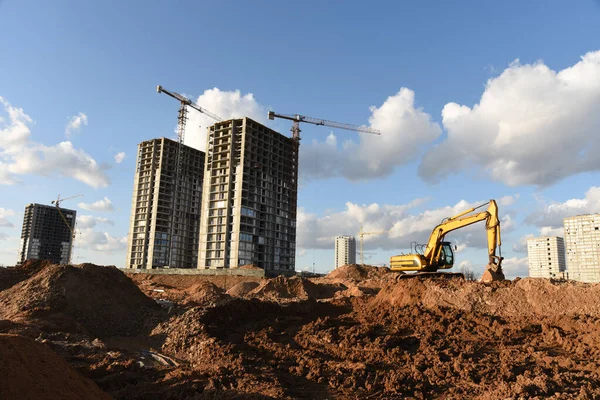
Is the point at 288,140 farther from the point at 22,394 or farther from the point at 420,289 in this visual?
the point at 22,394

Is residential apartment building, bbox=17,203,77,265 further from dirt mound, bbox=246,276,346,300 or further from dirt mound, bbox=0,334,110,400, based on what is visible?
dirt mound, bbox=0,334,110,400

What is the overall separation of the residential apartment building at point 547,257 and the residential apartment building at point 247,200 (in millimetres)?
85814

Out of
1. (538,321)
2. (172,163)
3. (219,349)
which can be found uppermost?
(172,163)

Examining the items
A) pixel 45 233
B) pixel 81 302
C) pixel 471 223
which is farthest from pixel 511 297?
pixel 45 233

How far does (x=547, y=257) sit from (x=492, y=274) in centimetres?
12006

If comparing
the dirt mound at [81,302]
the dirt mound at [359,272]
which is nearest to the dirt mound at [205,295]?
the dirt mound at [81,302]

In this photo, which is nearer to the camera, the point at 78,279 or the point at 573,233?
the point at 78,279

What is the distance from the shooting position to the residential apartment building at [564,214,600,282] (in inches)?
3236

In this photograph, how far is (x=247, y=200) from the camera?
62.5 meters

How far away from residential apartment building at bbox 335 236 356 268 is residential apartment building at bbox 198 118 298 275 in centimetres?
10070

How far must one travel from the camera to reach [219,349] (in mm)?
11617

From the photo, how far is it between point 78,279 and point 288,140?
5962cm

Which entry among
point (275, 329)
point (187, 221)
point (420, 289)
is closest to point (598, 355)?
point (420, 289)

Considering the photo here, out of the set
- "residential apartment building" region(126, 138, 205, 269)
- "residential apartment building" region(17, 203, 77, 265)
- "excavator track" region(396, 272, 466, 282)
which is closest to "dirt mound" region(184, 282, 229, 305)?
"excavator track" region(396, 272, 466, 282)
